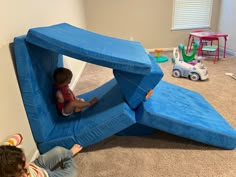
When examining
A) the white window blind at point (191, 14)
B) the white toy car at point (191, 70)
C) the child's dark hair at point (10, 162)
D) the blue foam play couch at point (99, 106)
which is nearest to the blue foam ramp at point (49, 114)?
the blue foam play couch at point (99, 106)

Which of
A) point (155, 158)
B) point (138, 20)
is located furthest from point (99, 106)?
point (138, 20)

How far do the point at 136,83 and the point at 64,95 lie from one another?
1.97 ft

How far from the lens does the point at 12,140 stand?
1.28 metres

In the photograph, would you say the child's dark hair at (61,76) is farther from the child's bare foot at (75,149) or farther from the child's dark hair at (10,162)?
the child's dark hair at (10,162)

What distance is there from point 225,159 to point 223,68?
2.36 m

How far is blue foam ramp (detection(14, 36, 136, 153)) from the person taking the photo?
149 cm

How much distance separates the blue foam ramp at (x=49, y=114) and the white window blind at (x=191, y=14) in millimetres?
3774

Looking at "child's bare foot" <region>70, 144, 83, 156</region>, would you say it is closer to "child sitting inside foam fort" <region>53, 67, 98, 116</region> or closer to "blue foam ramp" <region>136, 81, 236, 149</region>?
"child sitting inside foam fort" <region>53, 67, 98, 116</region>

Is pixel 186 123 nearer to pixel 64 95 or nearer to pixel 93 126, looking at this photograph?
pixel 93 126

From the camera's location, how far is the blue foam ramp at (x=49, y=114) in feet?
4.89

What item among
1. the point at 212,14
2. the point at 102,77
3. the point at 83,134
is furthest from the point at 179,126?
the point at 212,14

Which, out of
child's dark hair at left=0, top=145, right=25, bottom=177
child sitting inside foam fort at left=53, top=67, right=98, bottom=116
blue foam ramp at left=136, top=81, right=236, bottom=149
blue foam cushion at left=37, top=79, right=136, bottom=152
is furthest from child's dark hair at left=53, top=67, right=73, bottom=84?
child's dark hair at left=0, top=145, right=25, bottom=177

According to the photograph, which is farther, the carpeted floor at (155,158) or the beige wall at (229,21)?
the beige wall at (229,21)

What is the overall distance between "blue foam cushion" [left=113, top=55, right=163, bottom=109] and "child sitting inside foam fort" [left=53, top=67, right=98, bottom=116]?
41 centimetres
